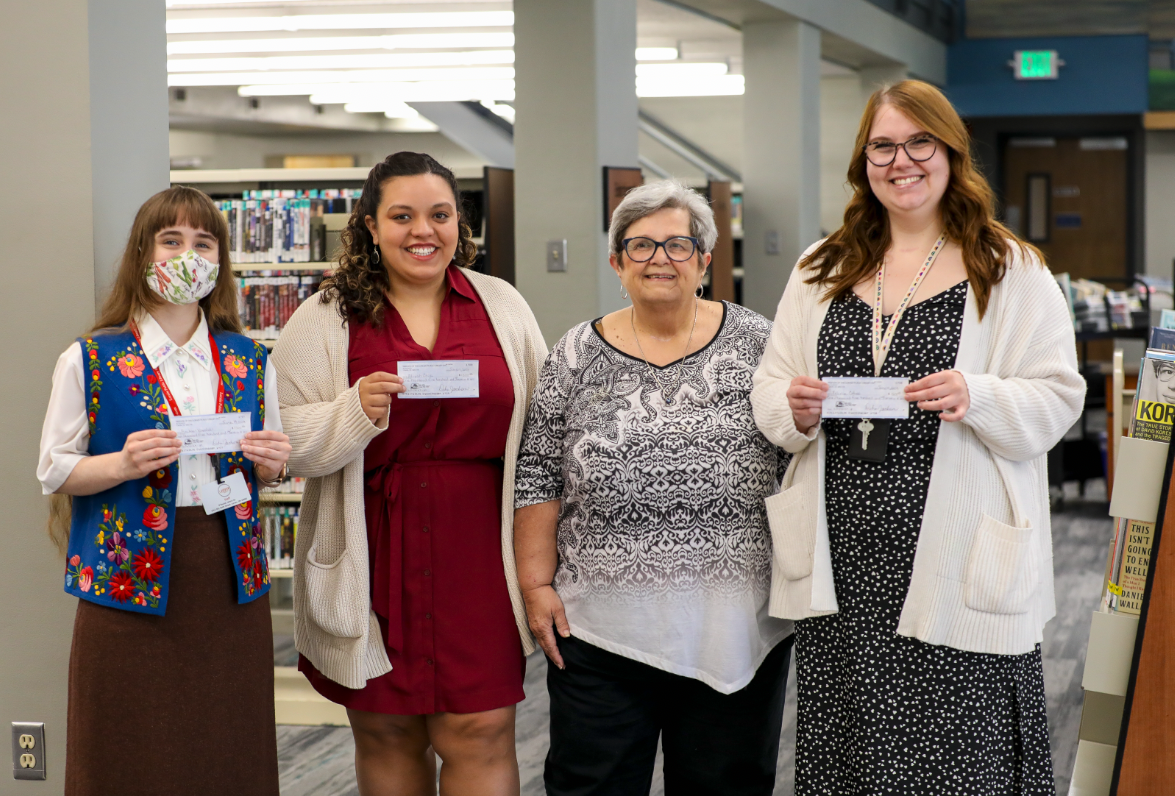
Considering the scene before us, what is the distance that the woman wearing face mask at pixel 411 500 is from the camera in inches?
90.2

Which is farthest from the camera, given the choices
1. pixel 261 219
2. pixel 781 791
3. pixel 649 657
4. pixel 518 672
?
pixel 261 219

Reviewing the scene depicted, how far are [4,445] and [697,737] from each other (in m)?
1.71

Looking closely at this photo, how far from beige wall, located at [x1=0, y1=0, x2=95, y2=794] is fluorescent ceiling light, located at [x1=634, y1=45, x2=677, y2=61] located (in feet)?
23.3

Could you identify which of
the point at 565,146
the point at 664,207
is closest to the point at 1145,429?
the point at 664,207

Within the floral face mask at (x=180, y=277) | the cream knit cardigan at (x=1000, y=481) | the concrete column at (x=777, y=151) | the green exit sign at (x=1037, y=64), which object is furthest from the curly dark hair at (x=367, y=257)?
the green exit sign at (x=1037, y=64)

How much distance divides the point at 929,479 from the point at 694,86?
10.2m

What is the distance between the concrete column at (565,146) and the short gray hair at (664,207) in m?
2.90

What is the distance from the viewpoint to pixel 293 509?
4.24 meters

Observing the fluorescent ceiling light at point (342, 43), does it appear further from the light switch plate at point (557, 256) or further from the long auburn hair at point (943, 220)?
the long auburn hair at point (943, 220)

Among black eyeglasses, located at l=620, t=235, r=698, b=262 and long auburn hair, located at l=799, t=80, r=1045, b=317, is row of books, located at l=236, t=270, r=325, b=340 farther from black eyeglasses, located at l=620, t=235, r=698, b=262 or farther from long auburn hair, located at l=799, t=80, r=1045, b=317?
long auburn hair, located at l=799, t=80, r=1045, b=317

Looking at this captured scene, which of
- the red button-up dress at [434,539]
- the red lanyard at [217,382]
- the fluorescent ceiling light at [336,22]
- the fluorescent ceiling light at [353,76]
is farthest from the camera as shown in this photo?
the fluorescent ceiling light at [353,76]

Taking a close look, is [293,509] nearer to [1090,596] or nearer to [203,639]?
[203,639]

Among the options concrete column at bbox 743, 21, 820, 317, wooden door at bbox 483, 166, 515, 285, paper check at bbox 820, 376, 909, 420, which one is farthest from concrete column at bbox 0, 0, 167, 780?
concrete column at bbox 743, 21, 820, 317

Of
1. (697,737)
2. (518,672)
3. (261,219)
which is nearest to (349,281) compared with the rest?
(518,672)
